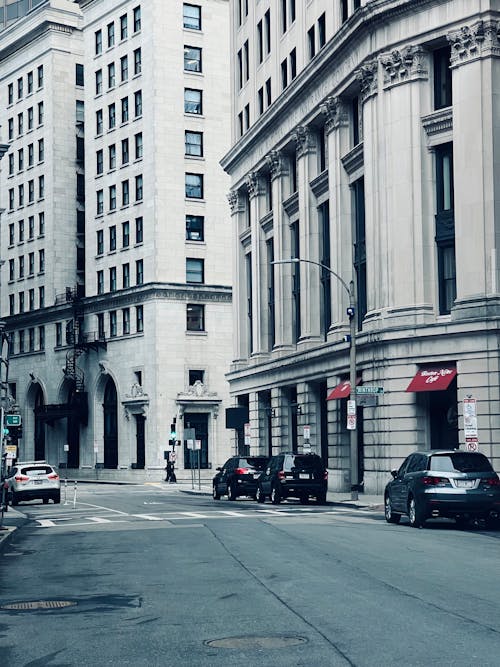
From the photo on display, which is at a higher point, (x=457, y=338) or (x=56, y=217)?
(x=56, y=217)

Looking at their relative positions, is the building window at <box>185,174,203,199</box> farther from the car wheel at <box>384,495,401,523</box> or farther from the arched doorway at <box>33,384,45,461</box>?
the car wheel at <box>384,495,401,523</box>

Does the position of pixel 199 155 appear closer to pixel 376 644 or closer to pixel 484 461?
pixel 484 461

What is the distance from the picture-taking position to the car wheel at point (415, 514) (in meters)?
26.3

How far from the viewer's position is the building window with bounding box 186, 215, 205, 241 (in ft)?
272

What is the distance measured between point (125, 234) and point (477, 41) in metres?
47.5

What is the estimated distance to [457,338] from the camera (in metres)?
41.4

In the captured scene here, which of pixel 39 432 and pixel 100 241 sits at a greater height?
pixel 100 241

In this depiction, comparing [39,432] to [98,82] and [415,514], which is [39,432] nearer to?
[98,82]

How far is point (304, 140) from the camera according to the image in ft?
183

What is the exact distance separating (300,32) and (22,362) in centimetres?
Result: 5139

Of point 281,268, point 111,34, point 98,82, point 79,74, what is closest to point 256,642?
point 281,268

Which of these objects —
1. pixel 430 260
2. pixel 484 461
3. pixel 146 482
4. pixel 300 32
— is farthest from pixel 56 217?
pixel 484 461

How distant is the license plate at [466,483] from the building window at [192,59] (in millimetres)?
62176

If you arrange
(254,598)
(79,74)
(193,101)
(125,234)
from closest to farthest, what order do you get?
1. (254,598)
2. (193,101)
3. (125,234)
4. (79,74)
